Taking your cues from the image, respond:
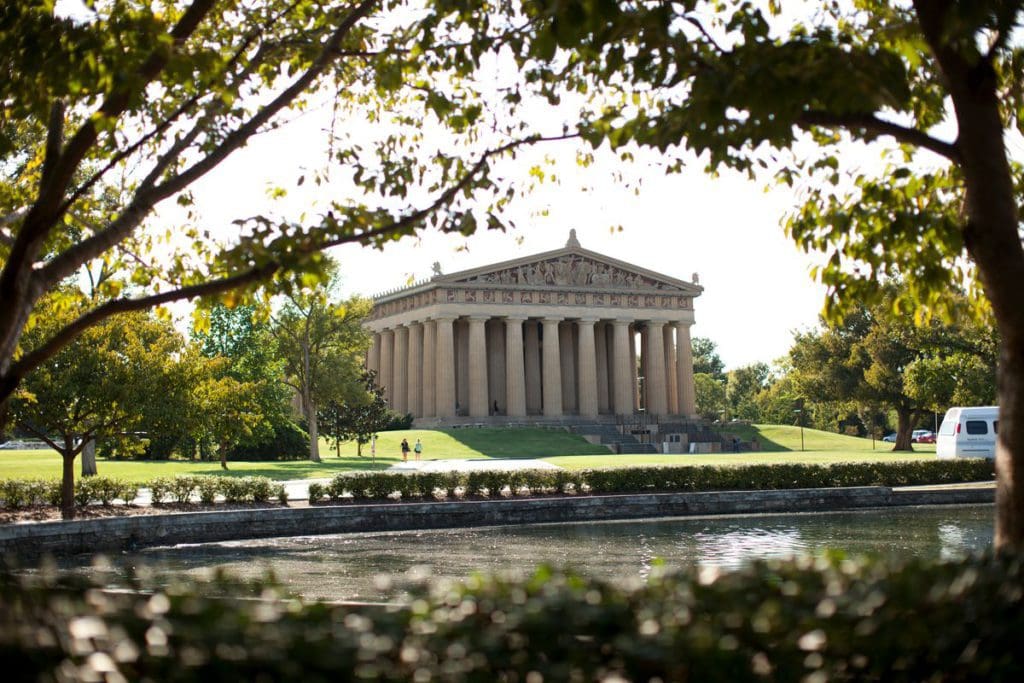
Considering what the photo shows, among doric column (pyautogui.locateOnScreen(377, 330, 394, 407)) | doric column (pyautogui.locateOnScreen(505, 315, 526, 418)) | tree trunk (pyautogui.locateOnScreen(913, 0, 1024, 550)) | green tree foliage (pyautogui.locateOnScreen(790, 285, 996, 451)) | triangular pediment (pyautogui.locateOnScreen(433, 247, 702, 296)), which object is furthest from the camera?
doric column (pyautogui.locateOnScreen(377, 330, 394, 407))

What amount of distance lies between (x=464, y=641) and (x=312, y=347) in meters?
55.1

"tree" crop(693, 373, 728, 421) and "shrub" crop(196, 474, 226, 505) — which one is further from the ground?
"tree" crop(693, 373, 728, 421)

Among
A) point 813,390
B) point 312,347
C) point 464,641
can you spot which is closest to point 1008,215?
point 464,641

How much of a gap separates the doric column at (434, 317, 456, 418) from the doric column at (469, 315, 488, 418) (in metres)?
1.50

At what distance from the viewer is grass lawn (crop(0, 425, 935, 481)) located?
137 ft

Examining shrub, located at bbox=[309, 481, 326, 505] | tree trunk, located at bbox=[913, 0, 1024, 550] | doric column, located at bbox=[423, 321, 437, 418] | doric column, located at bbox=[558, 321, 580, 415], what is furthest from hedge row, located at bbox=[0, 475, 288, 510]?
doric column, located at bbox=[558, 321, 580, 415]

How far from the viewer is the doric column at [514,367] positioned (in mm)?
82188

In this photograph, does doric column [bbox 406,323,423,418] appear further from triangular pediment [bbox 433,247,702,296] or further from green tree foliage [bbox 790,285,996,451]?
green tree foliage [bbox 790,285,996,451]

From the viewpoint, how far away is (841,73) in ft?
21.7

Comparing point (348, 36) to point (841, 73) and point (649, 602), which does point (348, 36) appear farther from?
point (649, 602)

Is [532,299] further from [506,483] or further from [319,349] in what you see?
[506,483]

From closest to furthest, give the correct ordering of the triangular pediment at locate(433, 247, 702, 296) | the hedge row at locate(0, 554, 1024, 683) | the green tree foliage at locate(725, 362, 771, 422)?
the hedge row at locate(0, 554, 1024, 683), the triangular pediment at locate(433, 247, 702, 296), the green tree foliage at locate(725, 362, 771, 422)

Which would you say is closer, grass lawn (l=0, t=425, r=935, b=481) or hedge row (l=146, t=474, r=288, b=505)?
hedge row (l=146, t=474, r=288, b=505)

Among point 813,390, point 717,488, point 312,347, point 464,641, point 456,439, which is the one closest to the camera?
point 464,641
